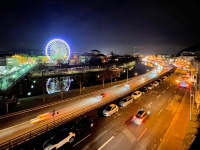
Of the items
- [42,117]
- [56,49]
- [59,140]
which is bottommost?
[42,117]

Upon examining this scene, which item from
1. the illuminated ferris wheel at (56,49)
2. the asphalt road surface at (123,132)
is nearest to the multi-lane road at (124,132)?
the asphalt road surface at (123,132)

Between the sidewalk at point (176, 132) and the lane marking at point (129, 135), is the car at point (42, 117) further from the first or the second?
the sidewalk at point (176, 132)

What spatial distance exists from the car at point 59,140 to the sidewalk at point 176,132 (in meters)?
9.08

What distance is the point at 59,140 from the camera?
1102 cm

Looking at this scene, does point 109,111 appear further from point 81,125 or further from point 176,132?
point 176,132

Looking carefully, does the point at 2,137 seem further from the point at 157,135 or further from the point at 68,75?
the point at 68,75

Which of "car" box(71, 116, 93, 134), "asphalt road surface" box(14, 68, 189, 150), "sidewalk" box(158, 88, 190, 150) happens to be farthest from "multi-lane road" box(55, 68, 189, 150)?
"car" box(71, 116, 93, 134)

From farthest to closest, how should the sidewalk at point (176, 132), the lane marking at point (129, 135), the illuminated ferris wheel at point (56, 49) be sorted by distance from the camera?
the illuminated ferris wheel at point (56, 49), the lane marking at point (129, 135), the sidewalk at point (176, 132)

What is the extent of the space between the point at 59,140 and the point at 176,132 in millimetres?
13384

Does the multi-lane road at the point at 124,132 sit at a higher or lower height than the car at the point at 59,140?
lower

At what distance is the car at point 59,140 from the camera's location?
34.6 ft

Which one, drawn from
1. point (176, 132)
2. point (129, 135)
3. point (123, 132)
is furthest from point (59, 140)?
point (176, 132)

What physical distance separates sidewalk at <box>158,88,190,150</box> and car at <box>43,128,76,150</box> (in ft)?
29.8

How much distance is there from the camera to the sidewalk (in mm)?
11406
